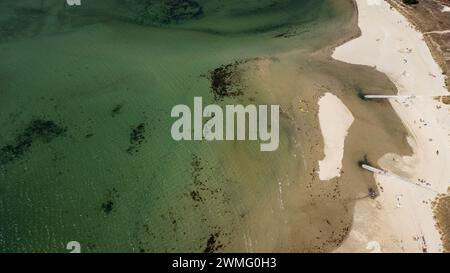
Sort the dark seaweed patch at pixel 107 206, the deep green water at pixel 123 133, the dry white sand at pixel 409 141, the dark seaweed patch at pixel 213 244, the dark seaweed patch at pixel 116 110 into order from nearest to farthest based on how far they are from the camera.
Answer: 1. the dark seaweed patch at pixel 213 244
2. the deep green water at pixel 123 133
3. the dry white sand at pixel 409 141
4. the dark seaweed patch at pixel 107 206
5. the dark seaweed patch at pixel 116 110

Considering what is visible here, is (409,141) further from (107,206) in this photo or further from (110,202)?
(107,206)

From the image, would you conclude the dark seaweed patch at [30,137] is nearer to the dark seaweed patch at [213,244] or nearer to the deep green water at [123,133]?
the deep green water at [123,133]

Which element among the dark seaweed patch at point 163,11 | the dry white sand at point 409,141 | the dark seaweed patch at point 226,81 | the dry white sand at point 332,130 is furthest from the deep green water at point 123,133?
the dry white sand at point 409,141

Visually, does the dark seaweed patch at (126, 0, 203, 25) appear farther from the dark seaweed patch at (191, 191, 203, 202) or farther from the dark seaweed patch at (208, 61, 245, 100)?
the dark seaweed patch at (191, 191, 203, 202)

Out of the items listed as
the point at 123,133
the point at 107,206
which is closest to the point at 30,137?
the point at 123,133

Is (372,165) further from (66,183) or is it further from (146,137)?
(66,183)
